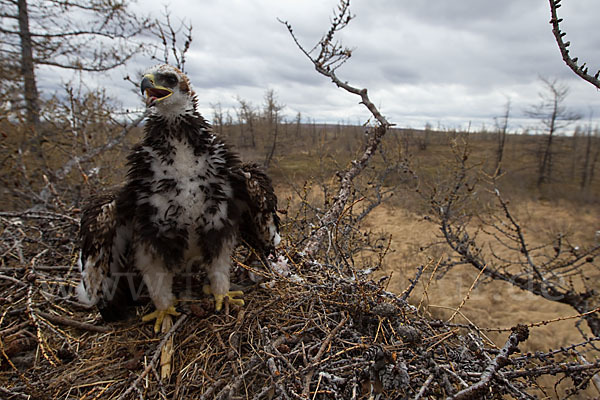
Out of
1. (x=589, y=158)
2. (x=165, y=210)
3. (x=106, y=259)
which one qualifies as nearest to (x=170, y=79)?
(x=165, y=210)

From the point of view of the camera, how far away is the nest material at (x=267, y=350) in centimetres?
152

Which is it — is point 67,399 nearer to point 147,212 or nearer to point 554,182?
point 147,212

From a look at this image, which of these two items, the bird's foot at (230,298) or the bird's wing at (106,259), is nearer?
the bird's wing at (106,259)

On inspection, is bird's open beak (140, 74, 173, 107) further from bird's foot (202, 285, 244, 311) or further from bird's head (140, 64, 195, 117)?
bird's foot (202, 285, 244, 311)

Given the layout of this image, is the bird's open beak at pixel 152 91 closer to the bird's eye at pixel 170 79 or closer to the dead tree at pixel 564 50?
the bird's eye at pixel 170 79

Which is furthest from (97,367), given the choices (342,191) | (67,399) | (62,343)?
(342,191)

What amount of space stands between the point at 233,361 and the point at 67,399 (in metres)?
1.04

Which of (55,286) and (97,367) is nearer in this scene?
(97,367)

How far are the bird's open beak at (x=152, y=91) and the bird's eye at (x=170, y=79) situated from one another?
2.6 inches

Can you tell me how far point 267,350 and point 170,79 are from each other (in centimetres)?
204

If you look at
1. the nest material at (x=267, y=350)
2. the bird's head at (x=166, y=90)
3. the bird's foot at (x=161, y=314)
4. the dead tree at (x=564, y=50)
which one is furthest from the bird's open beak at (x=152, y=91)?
the dead tree at (x=564, y=50)

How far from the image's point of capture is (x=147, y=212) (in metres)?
2.20

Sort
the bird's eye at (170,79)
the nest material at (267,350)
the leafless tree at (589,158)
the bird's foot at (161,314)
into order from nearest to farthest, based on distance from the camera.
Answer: the nest material at (267,350) → the bird's eye at (170,79) → the bird's foot at (161,314) → the leafless tree at (589,158)

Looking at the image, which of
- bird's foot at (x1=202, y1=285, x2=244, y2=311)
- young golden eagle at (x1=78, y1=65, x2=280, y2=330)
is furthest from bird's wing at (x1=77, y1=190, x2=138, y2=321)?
bird's foot at (x1=202, y1=285, x2=244, y2=311)
